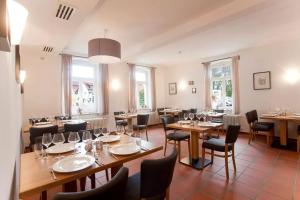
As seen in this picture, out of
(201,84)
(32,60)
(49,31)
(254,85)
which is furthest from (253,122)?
(32,60)

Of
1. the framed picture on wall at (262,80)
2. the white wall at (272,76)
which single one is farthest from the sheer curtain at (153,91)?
the framed picture on wall at (262,80)

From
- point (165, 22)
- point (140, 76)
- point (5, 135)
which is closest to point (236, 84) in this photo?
point (165, 22)

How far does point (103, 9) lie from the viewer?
287cm

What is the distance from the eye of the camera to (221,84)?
6156 mm

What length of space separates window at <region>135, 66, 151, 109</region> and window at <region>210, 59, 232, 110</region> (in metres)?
2.77

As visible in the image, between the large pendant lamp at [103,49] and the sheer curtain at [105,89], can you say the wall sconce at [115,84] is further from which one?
the large pendant lamp at [103,49]

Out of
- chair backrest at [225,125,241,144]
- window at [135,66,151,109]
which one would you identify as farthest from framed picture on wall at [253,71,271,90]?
window at [135,66,151,109]

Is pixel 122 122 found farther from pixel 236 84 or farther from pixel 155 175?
pixel 155 175

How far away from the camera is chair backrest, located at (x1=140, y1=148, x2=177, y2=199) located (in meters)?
1.30

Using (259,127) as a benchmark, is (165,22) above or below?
above

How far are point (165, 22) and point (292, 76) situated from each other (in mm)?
3826

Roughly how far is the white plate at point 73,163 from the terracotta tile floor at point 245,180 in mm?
1263

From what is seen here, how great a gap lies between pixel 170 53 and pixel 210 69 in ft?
5.76

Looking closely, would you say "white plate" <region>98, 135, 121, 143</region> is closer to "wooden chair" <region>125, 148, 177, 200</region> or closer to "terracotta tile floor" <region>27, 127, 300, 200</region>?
"wooden chair" <region>125, 148, 177, 200</region>
